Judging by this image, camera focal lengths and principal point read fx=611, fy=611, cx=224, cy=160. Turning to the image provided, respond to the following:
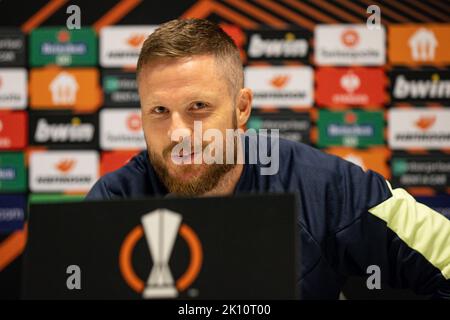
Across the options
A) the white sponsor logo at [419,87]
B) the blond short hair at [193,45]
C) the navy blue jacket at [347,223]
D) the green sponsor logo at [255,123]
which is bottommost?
the navy blue jacket at [347,223]

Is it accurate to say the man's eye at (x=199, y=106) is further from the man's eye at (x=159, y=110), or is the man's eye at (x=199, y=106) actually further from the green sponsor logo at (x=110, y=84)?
the green sponsor logo at (x=110, y=84)

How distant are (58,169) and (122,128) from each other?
0.39 meters

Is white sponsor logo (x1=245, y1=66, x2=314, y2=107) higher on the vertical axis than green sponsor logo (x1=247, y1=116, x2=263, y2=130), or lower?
higher

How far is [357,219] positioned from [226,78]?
0.43 meters

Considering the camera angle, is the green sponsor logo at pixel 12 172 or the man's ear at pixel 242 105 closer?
the man's ear at pixel 242 105

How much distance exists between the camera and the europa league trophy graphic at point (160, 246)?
0.78m

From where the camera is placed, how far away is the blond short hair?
1219 mm

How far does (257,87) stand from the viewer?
3139mm

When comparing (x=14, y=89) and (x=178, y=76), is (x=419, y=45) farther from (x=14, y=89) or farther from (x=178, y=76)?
(x=178, y=76)

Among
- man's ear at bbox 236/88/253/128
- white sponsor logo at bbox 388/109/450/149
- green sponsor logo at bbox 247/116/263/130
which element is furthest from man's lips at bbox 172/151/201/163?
white sponsor logo at bbox 388/109/450/149

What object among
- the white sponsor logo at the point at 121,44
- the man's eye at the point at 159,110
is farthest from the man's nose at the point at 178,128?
the white sponsor logo at the point at 121,44

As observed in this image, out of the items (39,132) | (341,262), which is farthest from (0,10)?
(341,262)

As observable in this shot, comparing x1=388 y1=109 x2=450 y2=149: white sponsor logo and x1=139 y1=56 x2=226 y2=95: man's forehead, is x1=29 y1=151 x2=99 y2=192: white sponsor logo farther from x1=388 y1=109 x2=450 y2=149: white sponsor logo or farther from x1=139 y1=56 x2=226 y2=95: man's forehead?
x1=139 y1=56 x2=226 y2=95: man's forehead

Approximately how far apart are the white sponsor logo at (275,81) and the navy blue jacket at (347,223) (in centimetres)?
167
